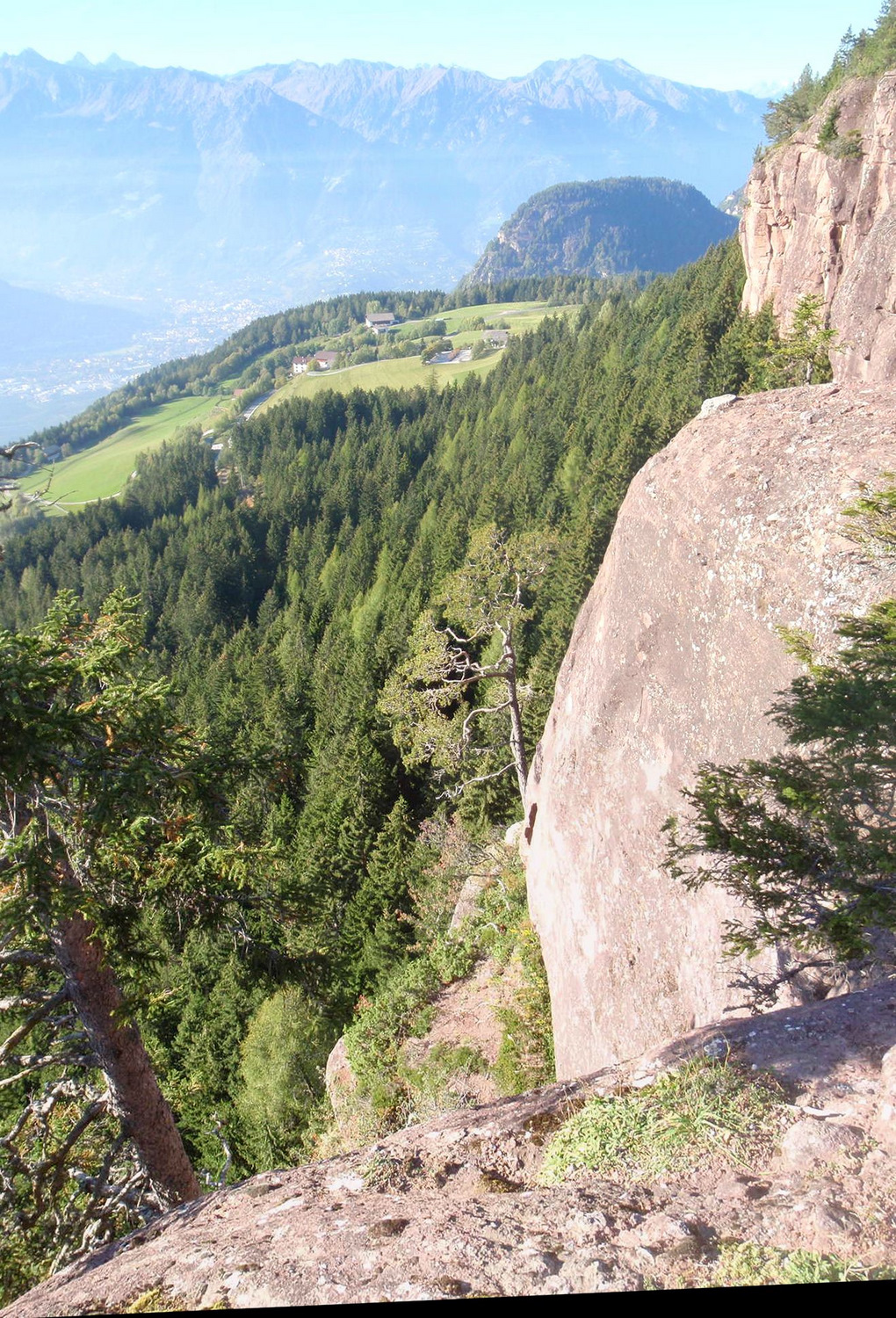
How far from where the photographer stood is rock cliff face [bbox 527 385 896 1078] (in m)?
9.77

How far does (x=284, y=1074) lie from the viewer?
2319cm

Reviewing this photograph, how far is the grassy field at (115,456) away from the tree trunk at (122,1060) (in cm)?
13944

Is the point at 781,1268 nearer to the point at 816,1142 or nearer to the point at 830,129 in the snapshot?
the point at 816,1142

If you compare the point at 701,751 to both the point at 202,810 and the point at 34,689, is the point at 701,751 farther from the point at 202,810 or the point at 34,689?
the point at 34,689

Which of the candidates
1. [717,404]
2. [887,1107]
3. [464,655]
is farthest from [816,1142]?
[464,655]

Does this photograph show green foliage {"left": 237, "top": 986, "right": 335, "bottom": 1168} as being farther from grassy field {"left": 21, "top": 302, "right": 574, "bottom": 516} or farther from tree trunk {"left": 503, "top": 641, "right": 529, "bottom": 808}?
grassy field {"left": 21, "top": 302, "right": 574, "bottom": 516}

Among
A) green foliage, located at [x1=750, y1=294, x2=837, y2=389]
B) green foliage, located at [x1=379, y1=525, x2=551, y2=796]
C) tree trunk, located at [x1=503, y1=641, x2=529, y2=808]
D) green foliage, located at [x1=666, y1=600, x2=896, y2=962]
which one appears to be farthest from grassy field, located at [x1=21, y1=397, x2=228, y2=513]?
green foliage, located at [x1=666, y1=600, x2=896, y2=962]

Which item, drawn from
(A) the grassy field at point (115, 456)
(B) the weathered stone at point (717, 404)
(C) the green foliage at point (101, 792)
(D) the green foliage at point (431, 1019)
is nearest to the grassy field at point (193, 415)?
(A) the grassy field at point (115, 456)

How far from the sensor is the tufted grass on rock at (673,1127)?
16.3ft

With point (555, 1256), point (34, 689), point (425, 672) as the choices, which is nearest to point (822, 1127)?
point (555, 1256)

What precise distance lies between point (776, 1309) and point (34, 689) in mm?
6883

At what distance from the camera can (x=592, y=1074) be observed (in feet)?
22.2

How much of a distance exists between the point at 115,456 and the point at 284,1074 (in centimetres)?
16902

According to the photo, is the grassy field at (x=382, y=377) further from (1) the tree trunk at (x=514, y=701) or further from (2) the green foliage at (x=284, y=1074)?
(2) the green foliage at (x=284, y=1074)
